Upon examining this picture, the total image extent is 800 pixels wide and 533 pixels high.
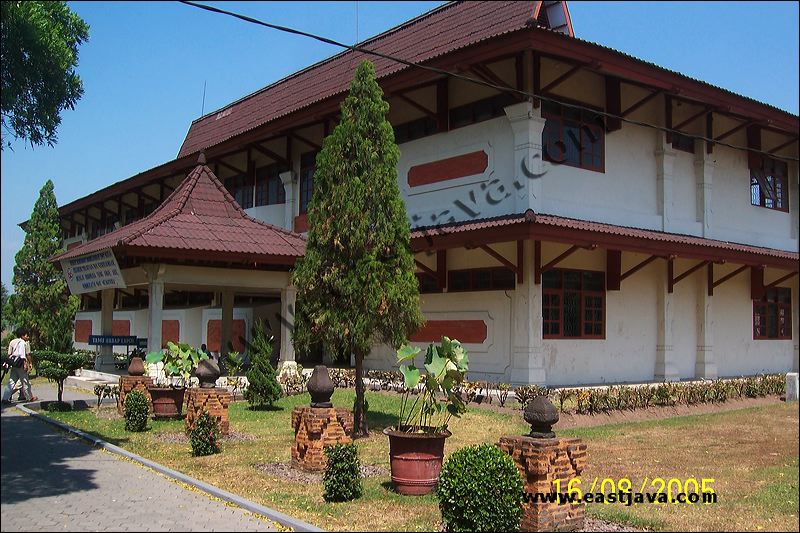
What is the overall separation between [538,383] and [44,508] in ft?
36.1

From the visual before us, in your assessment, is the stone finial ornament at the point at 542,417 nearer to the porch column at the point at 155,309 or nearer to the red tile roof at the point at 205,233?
the red tile roof at the point at 205,233

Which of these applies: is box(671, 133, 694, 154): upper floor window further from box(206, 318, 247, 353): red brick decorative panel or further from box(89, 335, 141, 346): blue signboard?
box(89, 335, 141, 346): blue signboard

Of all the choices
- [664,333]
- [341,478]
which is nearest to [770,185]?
[664,333]

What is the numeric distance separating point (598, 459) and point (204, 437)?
219 inches

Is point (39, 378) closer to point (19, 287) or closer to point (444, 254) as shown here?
point (19, 287)

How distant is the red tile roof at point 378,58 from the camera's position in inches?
739

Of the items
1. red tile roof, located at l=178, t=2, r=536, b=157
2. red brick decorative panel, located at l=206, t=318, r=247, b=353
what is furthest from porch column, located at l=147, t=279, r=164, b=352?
red brick decorative panel, located at l=206, t=318, r=247, b=353

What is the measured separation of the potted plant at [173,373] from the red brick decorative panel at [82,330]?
19.3 meters

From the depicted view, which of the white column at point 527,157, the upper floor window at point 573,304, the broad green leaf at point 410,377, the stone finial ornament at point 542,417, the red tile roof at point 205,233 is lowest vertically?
the stone finial ornament at point 542,417

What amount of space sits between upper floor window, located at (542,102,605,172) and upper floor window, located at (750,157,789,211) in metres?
7.52

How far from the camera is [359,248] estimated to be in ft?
39.8

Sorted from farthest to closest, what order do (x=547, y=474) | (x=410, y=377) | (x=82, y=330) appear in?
(x=82, y=330) < (x=410, y=377) < (x=547, y=474)

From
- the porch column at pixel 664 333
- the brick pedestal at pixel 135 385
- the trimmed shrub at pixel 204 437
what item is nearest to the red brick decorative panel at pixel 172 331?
the brick pedestal at pixel 135 385

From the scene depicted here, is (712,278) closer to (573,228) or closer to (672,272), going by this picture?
(672,272)
